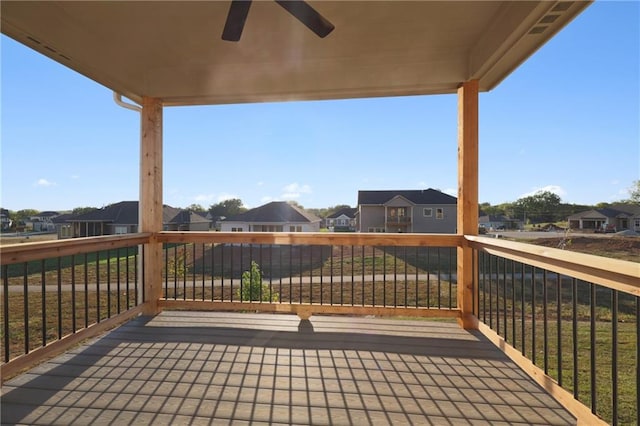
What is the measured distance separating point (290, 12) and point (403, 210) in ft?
12.3

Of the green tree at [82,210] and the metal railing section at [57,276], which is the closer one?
the metal railing section at [57,276]

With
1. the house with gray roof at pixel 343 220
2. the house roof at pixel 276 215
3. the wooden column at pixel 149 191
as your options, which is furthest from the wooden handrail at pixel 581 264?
the house roof at pixel 276 215

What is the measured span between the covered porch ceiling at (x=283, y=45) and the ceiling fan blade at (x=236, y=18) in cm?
31

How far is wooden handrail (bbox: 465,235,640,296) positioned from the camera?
107cm

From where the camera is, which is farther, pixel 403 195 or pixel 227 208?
pixel 403 195

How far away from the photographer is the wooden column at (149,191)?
117 inches

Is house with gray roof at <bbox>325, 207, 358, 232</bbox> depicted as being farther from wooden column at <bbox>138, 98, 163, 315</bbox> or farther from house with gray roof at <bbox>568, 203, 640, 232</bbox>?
house with gray roof at <bbox>568, 203, 640, 232</bbox>

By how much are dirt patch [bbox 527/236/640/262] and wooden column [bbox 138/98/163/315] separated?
10.5 feet

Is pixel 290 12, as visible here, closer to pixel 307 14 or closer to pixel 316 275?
pixel 307 14

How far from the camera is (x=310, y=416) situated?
149 centimetres

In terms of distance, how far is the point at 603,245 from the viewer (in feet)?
5.19

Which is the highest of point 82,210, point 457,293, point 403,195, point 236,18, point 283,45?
point 283,45

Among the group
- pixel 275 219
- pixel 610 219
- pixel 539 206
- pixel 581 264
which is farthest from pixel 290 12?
pixel 275 219

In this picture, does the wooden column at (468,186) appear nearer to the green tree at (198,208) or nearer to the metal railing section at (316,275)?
the metal railing section at (316,275)
